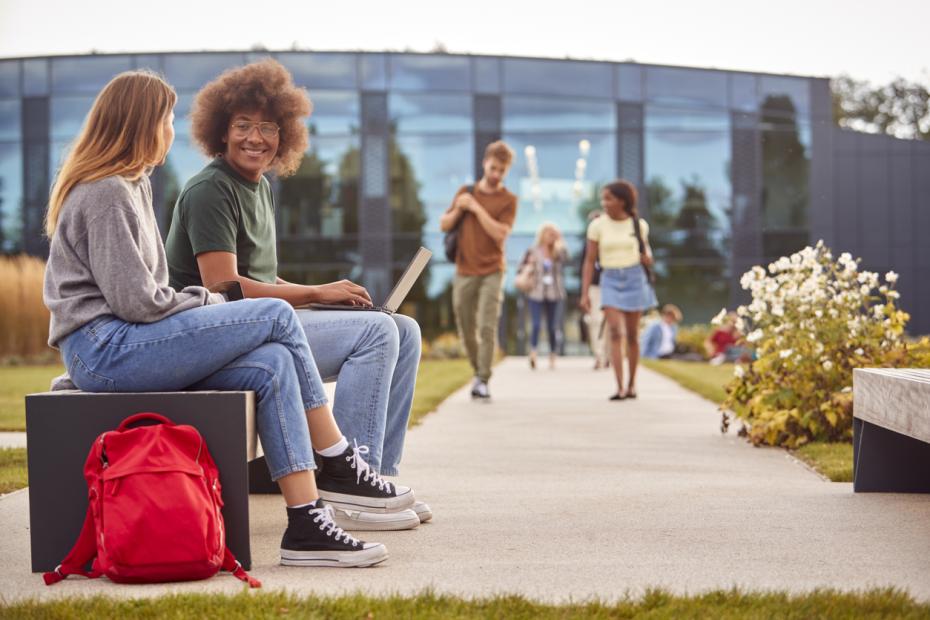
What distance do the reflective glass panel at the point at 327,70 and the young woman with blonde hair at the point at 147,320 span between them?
24.3m

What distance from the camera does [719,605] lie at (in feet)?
10.3

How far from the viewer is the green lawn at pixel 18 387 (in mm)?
8867

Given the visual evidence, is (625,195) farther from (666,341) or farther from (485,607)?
(666,341)

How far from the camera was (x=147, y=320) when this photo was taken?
3.70 metres

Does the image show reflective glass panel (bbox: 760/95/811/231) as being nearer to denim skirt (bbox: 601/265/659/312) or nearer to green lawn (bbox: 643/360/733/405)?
green lawn (bbox: 643/360/733/405)

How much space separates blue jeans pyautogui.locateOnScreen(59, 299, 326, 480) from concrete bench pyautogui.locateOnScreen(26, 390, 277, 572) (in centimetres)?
8

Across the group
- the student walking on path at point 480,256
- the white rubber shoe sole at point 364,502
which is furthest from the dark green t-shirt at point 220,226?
the student walking on path at point 480,256

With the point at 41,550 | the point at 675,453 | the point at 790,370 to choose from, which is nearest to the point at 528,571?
the point at 41,550

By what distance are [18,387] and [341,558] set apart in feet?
34.1

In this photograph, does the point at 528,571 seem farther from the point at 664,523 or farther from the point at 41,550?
the point at 41,550

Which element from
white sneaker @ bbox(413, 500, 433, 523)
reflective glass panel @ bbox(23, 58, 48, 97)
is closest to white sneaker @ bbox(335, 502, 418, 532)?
white sneaker @ bbox(413, 500, 433, 523)

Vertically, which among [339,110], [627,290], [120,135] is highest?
[339,110]

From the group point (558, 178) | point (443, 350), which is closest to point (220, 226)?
point (443, 350)

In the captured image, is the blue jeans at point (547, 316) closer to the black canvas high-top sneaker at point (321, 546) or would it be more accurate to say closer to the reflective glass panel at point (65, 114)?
the black canvas high-top sneaker at point (321, 546)
